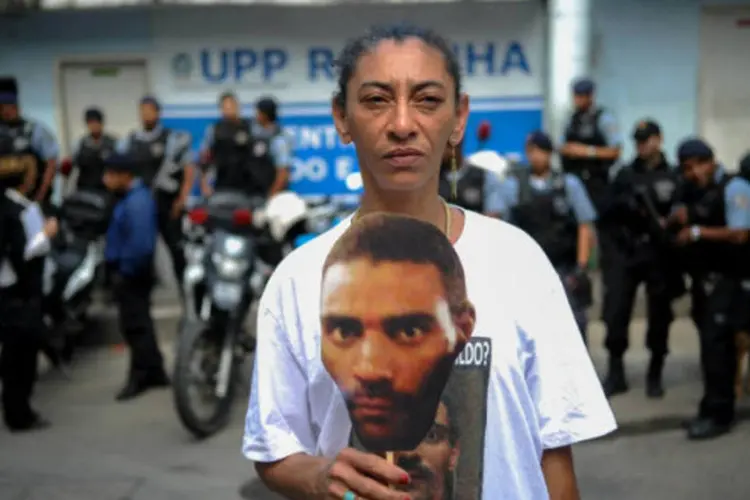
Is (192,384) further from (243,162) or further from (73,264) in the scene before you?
(243,162)

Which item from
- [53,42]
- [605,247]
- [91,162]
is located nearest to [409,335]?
[605,247]

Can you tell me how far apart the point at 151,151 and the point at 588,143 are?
11.2 ft

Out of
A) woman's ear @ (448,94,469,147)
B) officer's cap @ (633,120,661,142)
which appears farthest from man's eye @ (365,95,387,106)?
officer's cap @ (633,120,661,142)

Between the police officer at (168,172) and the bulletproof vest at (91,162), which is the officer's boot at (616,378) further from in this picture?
the bulletproof vest at (91,162)

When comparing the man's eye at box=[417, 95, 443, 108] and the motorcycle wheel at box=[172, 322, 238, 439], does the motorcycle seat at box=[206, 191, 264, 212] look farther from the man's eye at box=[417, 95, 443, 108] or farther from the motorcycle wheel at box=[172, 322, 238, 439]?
the man's eye at box=[417, 95, 443, 108]

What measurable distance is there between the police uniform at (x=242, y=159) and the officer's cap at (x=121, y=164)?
Answer: 132 centimetres

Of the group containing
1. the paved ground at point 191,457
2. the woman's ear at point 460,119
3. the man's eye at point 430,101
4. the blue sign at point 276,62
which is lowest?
the paved ground at point 191,457

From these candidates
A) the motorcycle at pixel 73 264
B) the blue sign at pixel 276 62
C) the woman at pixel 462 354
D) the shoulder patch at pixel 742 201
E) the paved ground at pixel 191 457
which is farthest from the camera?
the blue sign at pixel 276 62

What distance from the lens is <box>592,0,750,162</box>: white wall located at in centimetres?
898

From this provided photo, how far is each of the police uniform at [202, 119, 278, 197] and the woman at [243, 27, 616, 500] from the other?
5.87 metres

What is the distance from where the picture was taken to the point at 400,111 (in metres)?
1.51

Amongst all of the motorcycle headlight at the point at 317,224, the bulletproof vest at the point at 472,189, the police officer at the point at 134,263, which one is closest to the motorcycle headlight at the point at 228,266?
the motorcycle headlight at the point at 317,224

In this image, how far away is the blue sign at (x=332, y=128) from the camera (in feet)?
30.5

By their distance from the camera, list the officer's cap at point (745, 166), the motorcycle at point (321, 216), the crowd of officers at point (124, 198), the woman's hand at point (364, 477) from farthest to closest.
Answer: the motorcycle at point (321, 216)
the crowd of officers at point (124, 198)
the officer's cap at point (745, 166)
the woman's hand at point (364, 477)
